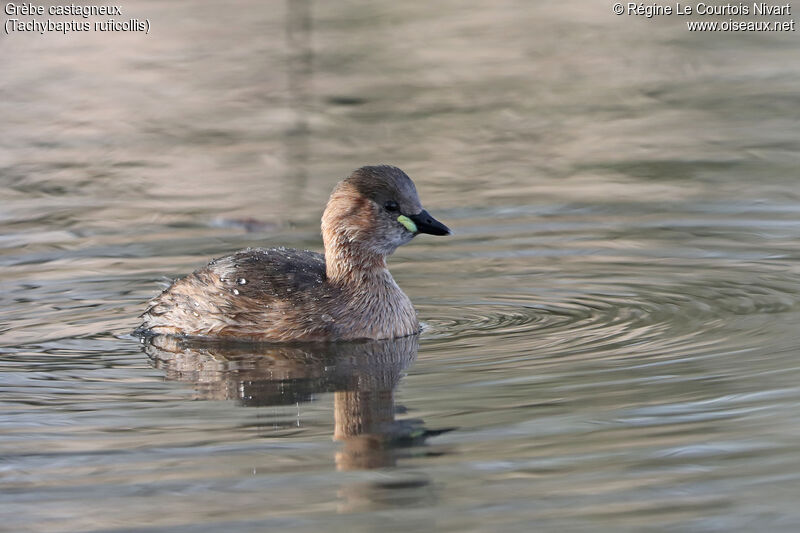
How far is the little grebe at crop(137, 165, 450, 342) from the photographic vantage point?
28.6 feet

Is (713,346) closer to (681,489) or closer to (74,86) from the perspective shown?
(681,489)

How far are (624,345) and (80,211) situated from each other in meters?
6.08

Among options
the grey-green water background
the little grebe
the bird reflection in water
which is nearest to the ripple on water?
the grey-green water background

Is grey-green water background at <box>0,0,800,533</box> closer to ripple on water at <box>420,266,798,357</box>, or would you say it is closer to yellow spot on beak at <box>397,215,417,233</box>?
ripple on water at <box>420,266,798,357</box>

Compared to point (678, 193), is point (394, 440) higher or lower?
lower

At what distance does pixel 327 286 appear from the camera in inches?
353

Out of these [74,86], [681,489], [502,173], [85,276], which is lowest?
[681,489]

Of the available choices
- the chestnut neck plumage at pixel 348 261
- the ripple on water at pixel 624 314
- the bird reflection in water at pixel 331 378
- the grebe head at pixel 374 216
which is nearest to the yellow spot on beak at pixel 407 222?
the grebe head at pixel 374 216

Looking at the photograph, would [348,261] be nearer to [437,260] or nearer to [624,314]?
[437,260]

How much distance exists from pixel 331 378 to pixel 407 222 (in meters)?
1.54

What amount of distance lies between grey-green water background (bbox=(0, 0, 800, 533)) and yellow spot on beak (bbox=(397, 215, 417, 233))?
2.15 feet

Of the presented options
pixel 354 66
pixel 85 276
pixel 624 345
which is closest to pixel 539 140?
pixel 354 66

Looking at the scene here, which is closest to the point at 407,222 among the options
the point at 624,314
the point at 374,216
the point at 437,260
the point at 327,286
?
the point at 374,216

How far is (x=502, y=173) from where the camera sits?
42.9ft
